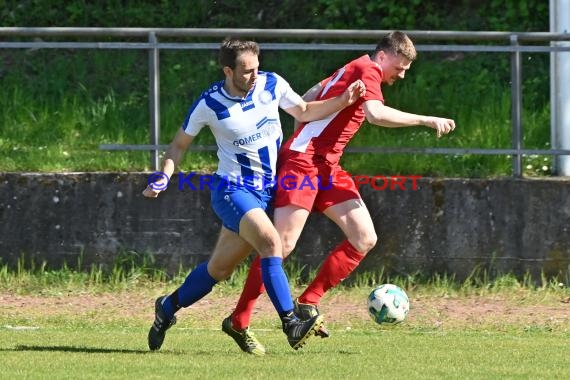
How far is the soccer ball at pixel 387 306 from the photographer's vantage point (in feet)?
28.6

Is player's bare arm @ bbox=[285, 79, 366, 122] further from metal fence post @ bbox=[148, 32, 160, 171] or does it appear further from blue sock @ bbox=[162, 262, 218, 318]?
metal fence post @ bbox=[148, 32, 160, 171]

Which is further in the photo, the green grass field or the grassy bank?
the grassy bank

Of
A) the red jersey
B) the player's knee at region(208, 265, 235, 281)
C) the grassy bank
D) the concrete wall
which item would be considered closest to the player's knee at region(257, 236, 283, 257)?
the player's knee at region(208, 265, 235, 281)

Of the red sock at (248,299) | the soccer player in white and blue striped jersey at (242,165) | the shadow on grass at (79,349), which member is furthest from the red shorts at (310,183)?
the shadow on grass at (79,349)

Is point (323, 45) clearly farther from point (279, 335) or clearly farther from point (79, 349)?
point (79, 349)

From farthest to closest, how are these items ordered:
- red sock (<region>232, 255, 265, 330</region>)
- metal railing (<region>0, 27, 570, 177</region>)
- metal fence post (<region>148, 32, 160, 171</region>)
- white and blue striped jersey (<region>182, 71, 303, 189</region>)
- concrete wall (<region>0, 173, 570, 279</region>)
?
metal fence post (<region>148, 32, 160, 171</region>) < metal railing (<region>0, 27, 570, 177</region>) < concrete wall (<region>0, 173, 570, 279</region>) < red sock (<region>232, 255, 265, 330</region>) < white and blue striped jersey (<region>182, 71, 303, 189</region>)

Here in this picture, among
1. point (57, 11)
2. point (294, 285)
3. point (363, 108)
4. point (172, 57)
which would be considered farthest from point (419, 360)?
point (57, 11)

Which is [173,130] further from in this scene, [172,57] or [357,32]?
[357,32]

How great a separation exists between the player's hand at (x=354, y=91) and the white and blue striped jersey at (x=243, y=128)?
17.4 inches

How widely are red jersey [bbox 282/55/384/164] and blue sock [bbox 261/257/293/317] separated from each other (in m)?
1.09

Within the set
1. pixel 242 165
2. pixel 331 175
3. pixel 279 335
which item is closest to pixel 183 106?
pixel 279 335

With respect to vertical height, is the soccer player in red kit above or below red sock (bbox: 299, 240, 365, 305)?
above

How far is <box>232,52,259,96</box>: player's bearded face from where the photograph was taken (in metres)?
7.93

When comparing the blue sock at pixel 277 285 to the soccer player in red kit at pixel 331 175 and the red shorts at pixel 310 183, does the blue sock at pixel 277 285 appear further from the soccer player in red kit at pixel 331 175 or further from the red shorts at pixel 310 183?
the red shorts at pixel 310 183
